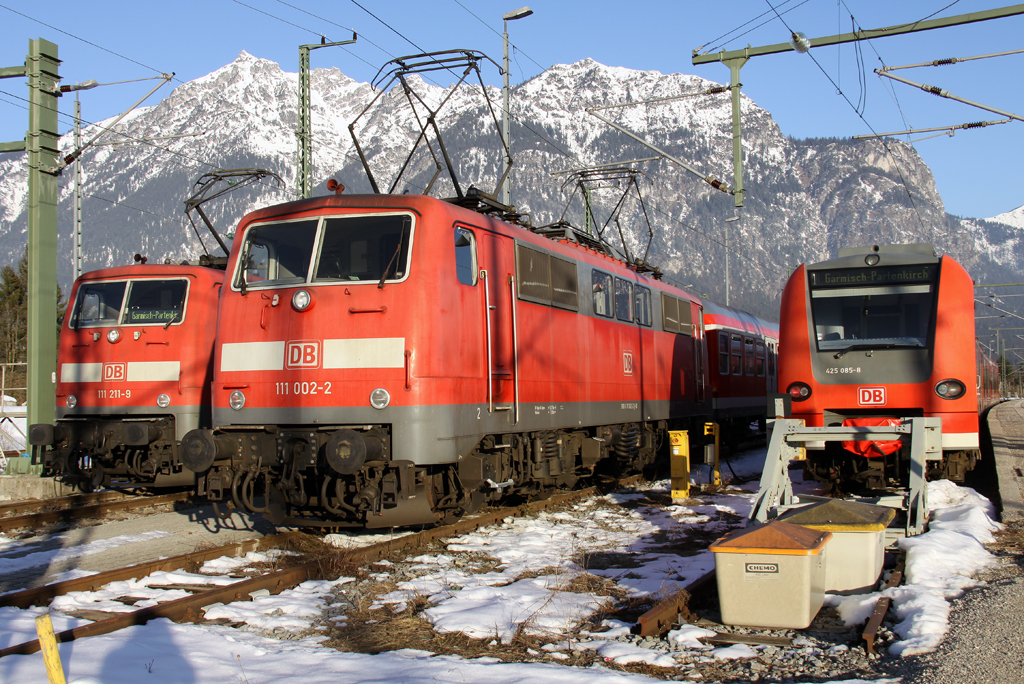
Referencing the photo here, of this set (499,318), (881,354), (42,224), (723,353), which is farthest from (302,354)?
(723,353)

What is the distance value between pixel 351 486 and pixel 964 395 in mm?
7442

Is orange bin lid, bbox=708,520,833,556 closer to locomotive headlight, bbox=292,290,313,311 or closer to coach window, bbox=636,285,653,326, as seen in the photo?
locomotive headlight, bbox=292,290,313,311

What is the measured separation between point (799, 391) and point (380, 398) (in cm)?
605

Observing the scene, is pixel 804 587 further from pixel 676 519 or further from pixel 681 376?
pixel 681 376

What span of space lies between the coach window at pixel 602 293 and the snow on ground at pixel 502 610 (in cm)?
335

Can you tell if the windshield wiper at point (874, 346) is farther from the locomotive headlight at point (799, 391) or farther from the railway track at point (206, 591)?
the railway track at point (206, 591)

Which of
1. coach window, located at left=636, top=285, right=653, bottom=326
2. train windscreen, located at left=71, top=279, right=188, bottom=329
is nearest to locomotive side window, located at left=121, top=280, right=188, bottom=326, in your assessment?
train windscreen, located at left=71, top=279, right=188, bottom=329

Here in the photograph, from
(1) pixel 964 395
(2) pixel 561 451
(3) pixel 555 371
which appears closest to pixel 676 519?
(2) pixel 561 451

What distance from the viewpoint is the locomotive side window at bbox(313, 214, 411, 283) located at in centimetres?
819

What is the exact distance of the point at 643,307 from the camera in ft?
46.8

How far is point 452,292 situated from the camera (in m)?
8.34

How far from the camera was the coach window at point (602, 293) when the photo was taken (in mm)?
11976

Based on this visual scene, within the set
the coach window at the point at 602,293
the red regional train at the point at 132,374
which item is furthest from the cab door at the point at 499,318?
the red regional train at the point at 132,374

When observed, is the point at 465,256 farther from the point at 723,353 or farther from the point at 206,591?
the point at 723,353
